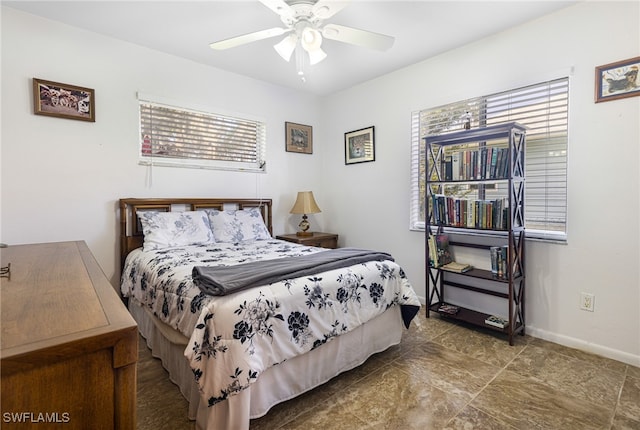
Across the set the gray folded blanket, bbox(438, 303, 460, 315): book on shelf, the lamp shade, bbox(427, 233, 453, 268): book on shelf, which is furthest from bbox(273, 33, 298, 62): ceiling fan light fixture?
bbox(438, 303, 460, 315): book on shelf

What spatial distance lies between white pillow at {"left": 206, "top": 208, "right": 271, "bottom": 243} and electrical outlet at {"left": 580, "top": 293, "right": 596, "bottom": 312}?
268 cm

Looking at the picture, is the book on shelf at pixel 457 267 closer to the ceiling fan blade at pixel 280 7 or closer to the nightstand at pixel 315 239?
the nightstand at pixel 315 239

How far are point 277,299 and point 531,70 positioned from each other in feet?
8.61

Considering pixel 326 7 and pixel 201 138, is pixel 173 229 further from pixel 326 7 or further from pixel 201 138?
pixel 326 7

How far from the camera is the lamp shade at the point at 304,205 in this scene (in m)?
3.81

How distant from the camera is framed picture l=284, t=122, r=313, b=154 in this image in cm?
402

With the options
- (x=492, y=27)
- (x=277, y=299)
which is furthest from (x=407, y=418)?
(x=492, y=27)

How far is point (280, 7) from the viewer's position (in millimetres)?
1925

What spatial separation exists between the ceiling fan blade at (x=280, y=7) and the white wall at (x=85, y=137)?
Result: 165cm

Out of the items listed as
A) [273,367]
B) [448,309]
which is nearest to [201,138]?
[273,367]

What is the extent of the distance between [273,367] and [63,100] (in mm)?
2655

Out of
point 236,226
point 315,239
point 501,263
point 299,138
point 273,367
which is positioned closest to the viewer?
point 273,367

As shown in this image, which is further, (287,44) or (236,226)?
(236,226)

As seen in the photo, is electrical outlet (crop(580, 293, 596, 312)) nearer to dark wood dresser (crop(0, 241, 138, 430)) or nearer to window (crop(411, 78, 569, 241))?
window (crop(411, 78, 569, 241))
